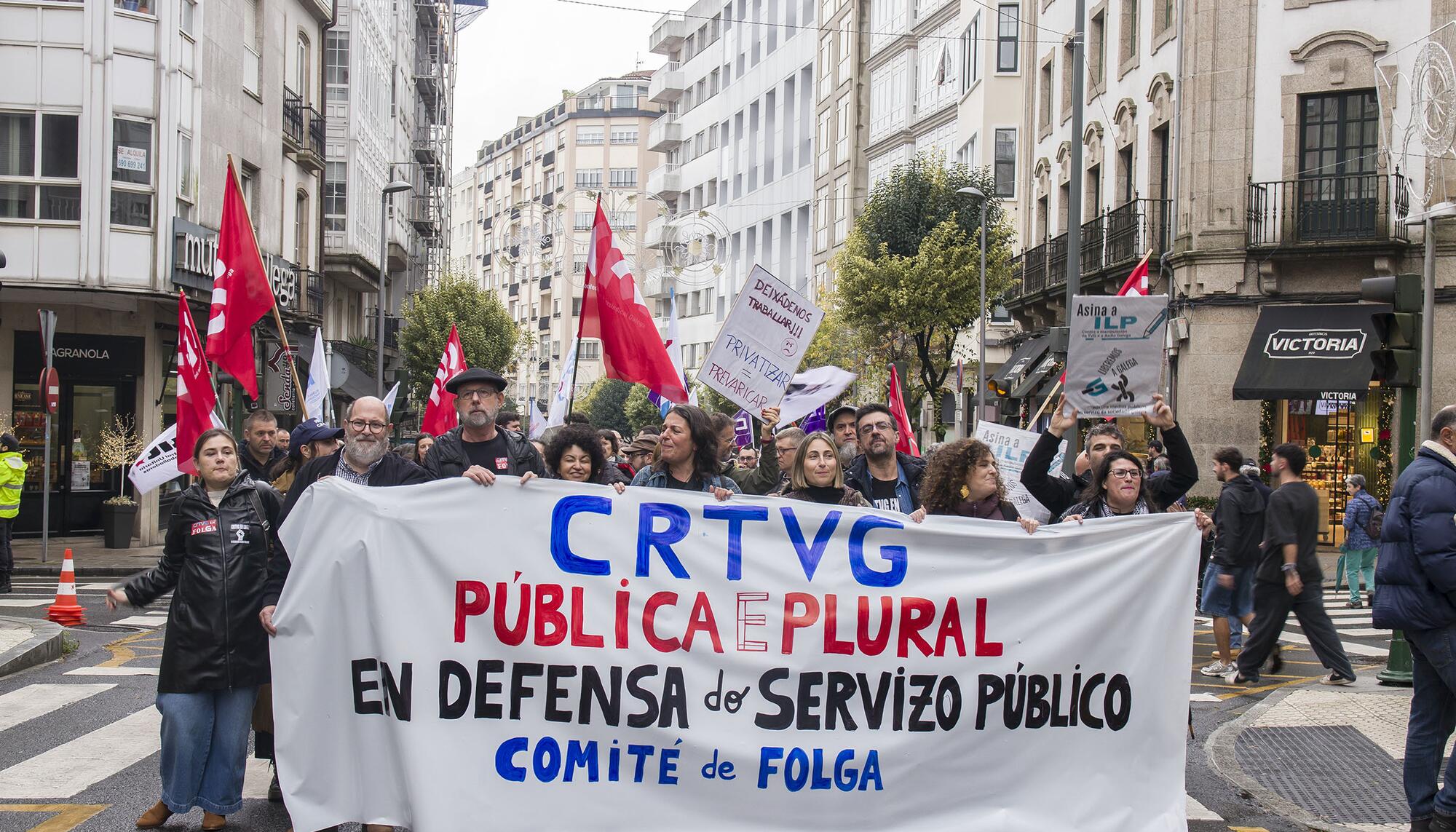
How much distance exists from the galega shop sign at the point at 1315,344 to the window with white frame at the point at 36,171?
62.3 ft

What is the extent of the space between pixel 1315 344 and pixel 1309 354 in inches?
7.8

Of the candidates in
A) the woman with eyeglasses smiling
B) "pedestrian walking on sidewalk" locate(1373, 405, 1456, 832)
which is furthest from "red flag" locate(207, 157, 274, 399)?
"pedestrian walking on sidewalk" locate(1373, 405, 1456, 832)

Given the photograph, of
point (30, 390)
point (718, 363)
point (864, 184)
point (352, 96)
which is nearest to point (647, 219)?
point (864, 184)

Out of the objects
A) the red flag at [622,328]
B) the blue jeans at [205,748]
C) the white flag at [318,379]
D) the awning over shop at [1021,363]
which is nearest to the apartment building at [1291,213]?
the awning over shop at [1021,363]

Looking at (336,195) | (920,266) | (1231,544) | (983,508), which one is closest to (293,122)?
(336,195)

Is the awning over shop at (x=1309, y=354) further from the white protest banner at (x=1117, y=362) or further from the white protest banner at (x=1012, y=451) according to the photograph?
the white protest banner at (x=1117, y=362)

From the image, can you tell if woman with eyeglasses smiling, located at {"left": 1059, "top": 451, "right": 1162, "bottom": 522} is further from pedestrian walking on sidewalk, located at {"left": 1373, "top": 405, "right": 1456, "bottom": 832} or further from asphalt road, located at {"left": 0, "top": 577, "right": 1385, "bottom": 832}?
asphalt road, located at {"left": 0, "top": 577, "right": 1385, "bottom": 832}

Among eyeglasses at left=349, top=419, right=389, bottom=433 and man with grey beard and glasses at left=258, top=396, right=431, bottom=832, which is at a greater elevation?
eyeglasses at left=349, top=419, right=389, bottom=433

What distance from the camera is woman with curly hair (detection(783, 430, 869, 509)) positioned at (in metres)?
7.22

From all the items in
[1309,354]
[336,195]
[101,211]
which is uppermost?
[336,195]

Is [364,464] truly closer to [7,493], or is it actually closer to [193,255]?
[7,493]

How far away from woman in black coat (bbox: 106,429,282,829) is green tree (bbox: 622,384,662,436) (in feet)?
225

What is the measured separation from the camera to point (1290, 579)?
1095 cm

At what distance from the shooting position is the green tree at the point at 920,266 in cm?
3756
